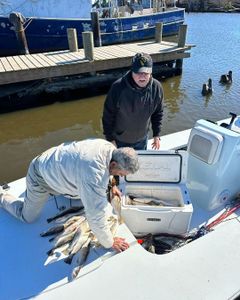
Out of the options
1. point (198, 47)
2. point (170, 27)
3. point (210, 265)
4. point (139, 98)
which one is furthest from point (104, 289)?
point (170, 27)

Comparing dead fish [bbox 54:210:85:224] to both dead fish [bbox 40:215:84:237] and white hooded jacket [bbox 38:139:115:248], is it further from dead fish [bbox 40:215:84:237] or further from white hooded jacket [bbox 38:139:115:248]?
white hooded jacket [bbox 38:139:115:248]

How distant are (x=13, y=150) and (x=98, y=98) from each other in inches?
144

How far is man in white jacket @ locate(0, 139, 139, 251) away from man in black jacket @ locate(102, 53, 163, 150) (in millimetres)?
1055

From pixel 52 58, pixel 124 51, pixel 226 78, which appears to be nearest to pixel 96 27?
pixel 124 51

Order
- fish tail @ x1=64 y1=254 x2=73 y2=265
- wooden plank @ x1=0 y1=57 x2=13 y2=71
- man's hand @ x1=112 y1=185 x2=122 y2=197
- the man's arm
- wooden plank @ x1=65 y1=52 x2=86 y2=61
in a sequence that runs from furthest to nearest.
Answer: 1. wooden plank @ x1=65 y1=52 x2=86 y2=61
2. wooden plank @ x1=0 y1=57 x2=13 y2=71
3. the man's arm
4. man's hand @ x1=112 y1=185 x2=122 y2=197
5. fish tail @ x1=64 y1=254 x2=73 y2=265

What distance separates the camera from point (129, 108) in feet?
10.7

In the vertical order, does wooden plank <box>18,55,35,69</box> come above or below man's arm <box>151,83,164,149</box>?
below

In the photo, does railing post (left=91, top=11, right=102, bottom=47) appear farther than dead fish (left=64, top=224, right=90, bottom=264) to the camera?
Yes

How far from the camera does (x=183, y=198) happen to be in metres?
2.86

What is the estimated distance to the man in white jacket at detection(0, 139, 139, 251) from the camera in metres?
2.09

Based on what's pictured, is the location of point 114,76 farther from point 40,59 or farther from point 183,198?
point 183,198

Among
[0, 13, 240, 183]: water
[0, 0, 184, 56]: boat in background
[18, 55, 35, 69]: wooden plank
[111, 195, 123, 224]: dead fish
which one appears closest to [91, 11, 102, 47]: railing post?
[0, 0, 184, 56]: boat in background

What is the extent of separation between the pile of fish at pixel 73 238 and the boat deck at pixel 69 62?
6.18m

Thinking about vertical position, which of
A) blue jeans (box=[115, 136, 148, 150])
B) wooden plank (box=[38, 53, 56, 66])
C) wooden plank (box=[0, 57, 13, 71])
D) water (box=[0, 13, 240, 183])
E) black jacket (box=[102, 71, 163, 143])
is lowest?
water (box=[0, 13, 240, 183])
